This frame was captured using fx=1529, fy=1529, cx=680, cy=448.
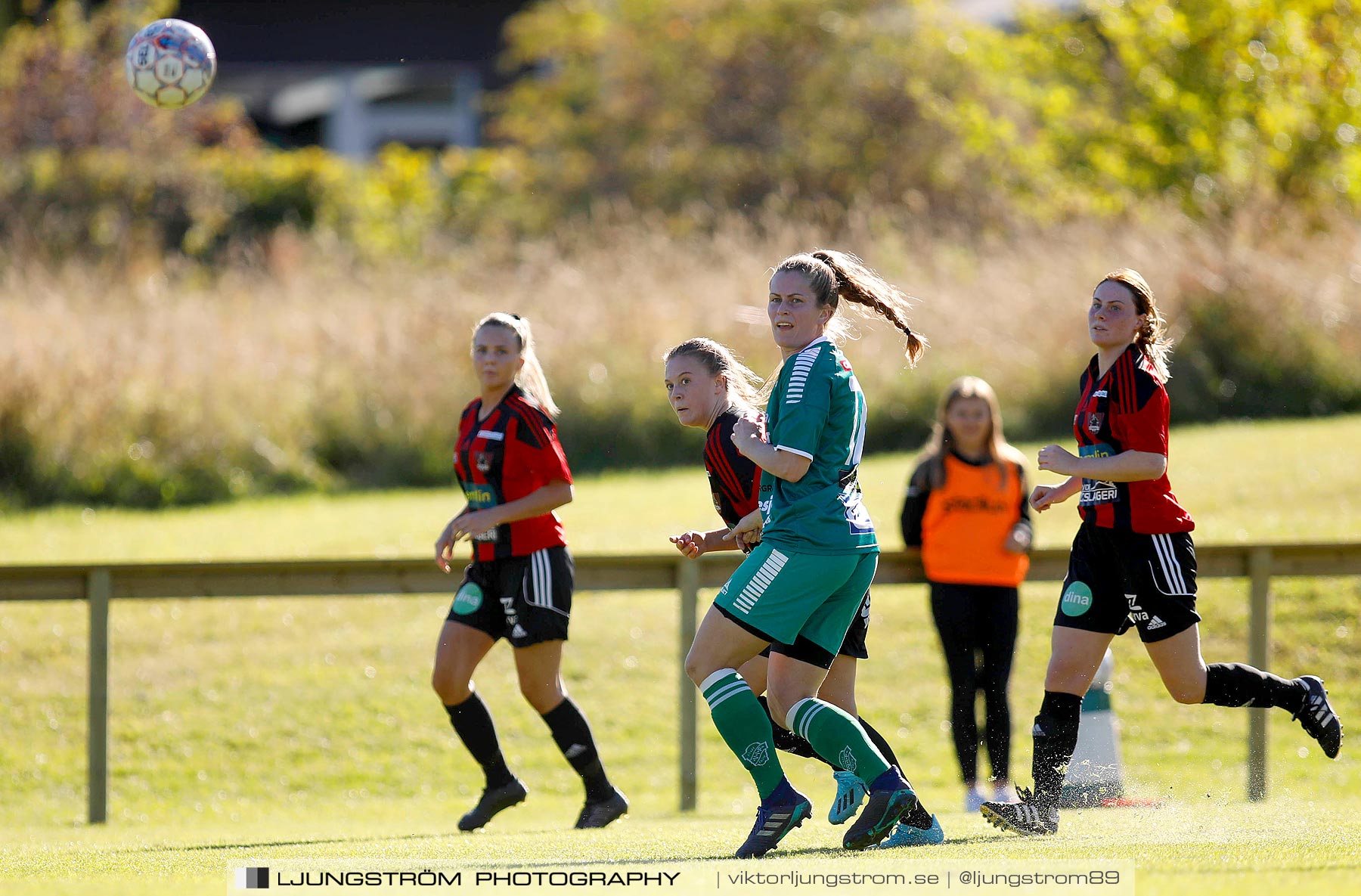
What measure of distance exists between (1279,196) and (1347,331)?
3.07 m

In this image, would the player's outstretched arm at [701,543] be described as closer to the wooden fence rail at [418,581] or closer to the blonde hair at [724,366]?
the blonde hair at [724,366]

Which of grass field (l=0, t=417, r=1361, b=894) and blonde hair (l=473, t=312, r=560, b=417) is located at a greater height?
blonde hair (l=473, t=312, r=560, b=417)

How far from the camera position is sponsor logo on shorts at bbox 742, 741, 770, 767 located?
479 cm

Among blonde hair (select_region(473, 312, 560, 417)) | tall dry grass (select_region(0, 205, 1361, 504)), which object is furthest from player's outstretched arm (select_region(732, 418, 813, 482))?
tall dry grass (select_region(0, 205, 1361, 504))

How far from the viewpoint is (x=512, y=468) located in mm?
6148

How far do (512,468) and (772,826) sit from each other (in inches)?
80.0

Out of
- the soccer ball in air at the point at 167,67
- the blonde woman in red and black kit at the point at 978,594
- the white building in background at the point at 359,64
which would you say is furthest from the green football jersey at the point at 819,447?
the white building in background at the point at 359,64

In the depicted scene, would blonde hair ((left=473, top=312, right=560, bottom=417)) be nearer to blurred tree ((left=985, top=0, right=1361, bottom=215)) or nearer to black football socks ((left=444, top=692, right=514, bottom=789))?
black football socks ((left=444, top=692, right=514, bottom=789))

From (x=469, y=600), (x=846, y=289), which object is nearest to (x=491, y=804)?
(x=469, y=600)

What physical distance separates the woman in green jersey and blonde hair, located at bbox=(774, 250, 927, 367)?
1cm

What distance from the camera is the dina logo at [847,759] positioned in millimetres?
4750

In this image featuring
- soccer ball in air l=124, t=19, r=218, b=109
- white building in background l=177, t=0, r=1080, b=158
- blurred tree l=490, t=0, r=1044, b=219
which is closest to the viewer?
soccer ball in air l=124, t=19, r=218, b=109

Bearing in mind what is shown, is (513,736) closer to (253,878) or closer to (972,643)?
(972,643)

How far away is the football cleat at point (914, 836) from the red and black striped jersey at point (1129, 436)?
121 centimetres
